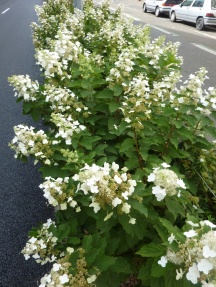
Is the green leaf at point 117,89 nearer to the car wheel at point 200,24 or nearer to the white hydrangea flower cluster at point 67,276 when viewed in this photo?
the white hydrangea flower cluster at point 67,276

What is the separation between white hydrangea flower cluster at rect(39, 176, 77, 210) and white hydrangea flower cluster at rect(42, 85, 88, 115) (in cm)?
85

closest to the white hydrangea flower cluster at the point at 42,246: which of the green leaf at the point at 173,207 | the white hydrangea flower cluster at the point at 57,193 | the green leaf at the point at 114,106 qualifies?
the white hydrangea flower cluster at the point at 57,193

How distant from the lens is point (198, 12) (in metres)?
14.4

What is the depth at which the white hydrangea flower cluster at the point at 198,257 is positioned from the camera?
1.05 meters

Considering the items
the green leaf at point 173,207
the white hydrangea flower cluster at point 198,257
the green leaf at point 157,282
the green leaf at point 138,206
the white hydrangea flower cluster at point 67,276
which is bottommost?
the green leaf at point 157,282

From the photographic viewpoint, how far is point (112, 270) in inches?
66.9

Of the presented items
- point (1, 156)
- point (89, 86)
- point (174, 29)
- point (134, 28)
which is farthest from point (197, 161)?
point (174, 29)

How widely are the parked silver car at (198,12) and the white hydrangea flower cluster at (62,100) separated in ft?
44.8

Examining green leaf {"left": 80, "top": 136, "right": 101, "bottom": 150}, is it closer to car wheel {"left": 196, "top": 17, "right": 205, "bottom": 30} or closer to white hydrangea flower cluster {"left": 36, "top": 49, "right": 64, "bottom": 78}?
white hydrangea flower cluster {"left": 36, "top": 49, "right": 64, "bottom": 78}

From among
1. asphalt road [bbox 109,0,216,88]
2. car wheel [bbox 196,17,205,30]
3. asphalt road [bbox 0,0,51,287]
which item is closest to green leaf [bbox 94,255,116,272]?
asphalt road [bbox 0,0,51,287]

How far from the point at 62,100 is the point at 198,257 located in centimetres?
169

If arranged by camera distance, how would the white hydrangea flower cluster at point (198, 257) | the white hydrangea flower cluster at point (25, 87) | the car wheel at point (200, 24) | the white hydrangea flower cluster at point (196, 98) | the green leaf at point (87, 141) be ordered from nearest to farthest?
the white hydrangea flower cluster at point (198, 257) → the green leaf at point (87, 141) → the white hydrangea flower cluster at point (196, 98) → the white hydrangea flower cluster at point (25, 87) → the car wheel at point (200, 24)

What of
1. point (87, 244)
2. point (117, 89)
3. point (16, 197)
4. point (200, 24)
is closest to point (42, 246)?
point (87, 244)

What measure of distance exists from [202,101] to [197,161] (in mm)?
588
